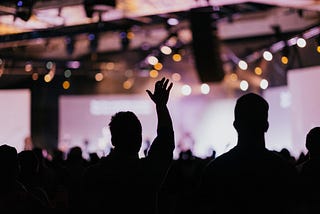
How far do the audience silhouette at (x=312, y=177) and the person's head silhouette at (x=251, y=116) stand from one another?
0.30m

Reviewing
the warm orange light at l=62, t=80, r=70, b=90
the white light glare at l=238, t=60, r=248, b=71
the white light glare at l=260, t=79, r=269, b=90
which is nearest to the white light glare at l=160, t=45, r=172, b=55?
the white light glare at l=238, t=60, r=248, b=71

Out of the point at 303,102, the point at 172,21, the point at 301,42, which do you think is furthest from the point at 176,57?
the point at 303,102

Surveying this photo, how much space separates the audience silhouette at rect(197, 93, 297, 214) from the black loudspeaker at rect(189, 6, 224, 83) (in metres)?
8.09

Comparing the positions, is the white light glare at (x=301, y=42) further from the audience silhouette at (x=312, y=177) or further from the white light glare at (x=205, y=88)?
the audience silhouette at (x=312, y=177)

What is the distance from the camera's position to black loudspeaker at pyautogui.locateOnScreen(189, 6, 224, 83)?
10383 millimetres

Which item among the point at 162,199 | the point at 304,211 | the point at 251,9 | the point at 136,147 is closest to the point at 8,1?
the point at 251,9

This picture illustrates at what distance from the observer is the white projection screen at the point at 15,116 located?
15688 millimetres

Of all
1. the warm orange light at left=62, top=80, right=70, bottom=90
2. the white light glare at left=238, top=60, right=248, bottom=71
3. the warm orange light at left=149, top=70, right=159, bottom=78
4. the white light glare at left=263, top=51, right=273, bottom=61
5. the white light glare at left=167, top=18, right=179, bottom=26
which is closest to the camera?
the white light glare at left=167, top=18, right=179, bottom=26

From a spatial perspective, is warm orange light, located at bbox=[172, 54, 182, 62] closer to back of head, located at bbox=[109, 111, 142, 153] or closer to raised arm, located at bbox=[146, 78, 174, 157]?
raised arm, located at bbox=[146, 78, 174, 157]

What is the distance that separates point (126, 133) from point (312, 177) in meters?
1.18

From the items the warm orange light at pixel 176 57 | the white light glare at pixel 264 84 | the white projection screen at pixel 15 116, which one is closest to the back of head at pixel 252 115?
the warm orange light at pixel 176 57

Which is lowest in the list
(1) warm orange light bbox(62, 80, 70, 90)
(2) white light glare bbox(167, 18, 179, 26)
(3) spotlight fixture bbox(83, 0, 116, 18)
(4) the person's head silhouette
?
(4) the person's head silhouette

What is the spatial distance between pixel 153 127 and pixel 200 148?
4.98 ft

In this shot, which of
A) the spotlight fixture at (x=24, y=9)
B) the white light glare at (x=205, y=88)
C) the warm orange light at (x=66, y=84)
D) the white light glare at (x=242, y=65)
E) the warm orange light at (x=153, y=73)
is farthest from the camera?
the warm orange light at (x=66, y=84)
